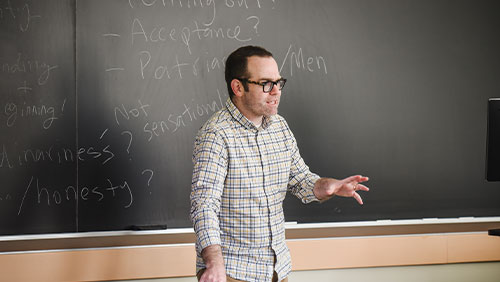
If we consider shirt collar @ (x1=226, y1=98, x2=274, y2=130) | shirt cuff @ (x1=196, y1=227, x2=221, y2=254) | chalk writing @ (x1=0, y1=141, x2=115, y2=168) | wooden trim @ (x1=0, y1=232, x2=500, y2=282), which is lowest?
wooden trim @ (x1=0, y1=232, x2=500, y2=282)

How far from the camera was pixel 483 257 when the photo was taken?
3299mm

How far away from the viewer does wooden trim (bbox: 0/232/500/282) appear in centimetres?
287

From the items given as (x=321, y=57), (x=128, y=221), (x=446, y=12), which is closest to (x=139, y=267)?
(x=128, y=221)

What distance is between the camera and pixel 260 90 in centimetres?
213

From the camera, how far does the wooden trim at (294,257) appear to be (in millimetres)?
2867

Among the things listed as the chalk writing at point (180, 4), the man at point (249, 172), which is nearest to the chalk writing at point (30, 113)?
the chalk writing at point (180, 4)

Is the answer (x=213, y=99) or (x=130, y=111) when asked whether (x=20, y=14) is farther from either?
(x=213, y=99)

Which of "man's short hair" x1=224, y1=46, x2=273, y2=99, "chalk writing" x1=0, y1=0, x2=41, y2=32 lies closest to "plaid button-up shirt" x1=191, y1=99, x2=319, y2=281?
"man's short hair" x1=224, y1=46, x2=273, y2=99

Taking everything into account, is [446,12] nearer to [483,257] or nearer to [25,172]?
[483,257]

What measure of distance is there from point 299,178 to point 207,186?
1.73 ft

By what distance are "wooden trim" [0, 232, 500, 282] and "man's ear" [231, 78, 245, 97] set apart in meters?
A: 1.14

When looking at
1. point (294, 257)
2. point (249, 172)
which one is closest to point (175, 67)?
point (249, 172)

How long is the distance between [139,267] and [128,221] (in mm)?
250

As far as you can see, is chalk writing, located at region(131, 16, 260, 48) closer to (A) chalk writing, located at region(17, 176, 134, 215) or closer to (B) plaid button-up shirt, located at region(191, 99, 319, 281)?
(A) chalk writing, located at region(17, 176, 134, 215)
